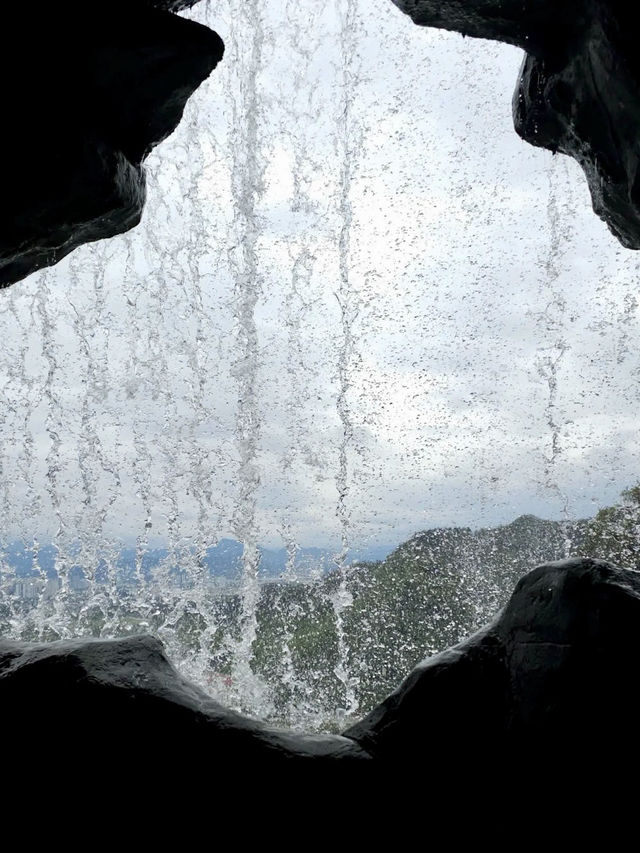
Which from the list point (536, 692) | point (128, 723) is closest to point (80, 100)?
point (128, 723)

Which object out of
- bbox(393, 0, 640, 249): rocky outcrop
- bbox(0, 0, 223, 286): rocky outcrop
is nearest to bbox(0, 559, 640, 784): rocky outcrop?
bbox(393, 0, 640, 249): rocky outcrop

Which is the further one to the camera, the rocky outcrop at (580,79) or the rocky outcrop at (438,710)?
the rocky outcrop at (580,79)

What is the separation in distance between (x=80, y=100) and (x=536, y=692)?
394 cm

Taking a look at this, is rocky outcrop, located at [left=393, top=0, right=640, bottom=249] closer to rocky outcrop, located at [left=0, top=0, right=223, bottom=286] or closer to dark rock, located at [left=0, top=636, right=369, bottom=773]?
rocky outcrop, located at [left=0, top=0, right=223, bottom=286]

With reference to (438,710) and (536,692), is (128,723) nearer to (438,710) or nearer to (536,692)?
(438,710)

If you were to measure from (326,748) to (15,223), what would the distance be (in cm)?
327

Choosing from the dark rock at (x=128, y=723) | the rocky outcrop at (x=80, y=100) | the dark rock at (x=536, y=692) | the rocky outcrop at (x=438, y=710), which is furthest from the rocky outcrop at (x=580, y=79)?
the dark rock at (x=128, y=723)

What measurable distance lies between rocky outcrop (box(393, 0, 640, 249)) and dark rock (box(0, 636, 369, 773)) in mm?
3466

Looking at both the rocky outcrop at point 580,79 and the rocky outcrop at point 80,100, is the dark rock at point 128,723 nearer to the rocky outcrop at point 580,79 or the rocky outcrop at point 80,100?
the rocky outcrop at point 80,100

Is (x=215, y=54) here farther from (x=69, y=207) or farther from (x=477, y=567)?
(x=477, y=567)

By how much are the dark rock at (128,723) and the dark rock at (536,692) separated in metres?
0.32

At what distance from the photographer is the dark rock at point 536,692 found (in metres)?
2.90

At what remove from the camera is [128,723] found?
3131 mm

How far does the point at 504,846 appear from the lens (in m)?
2.94
